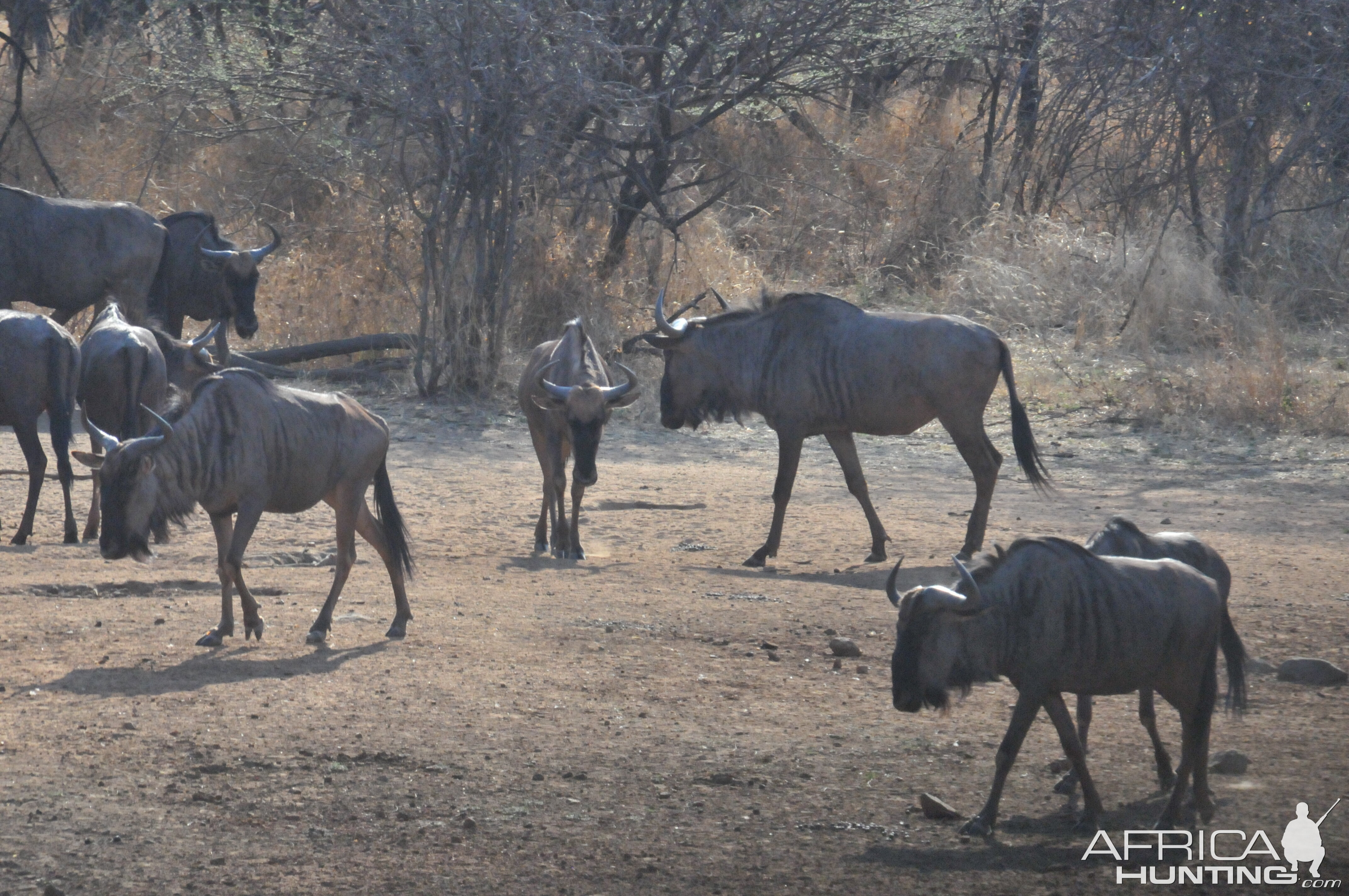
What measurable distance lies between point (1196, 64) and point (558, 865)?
30.4ft

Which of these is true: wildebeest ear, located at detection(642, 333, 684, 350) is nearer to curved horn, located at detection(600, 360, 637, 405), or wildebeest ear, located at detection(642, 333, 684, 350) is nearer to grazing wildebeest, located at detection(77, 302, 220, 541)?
curved horn, located at detection(600, 360, 637, 405)

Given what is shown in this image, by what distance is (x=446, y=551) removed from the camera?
8.56 m

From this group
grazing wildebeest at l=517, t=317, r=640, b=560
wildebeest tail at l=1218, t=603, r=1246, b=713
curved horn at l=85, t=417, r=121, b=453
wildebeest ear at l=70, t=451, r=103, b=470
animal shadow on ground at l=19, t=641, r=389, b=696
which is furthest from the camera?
grazing wildebeest at l=517, t=317, r=640, b=560

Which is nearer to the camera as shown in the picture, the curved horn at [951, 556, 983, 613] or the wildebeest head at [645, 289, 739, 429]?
the curved horn at [951, 556, 983, 613]

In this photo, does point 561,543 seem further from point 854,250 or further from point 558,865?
point 854,250

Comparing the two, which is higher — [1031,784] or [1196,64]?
[1196,64]

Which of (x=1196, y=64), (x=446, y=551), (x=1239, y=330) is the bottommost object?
(x=446, y=551)

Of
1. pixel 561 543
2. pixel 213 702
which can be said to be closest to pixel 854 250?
pixel 561 543

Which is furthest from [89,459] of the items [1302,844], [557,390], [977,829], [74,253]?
[74,253]

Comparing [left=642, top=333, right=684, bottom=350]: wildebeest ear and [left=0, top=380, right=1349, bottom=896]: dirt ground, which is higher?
[left=642, top=333, right=684, bottom=350]: wildebeest ear

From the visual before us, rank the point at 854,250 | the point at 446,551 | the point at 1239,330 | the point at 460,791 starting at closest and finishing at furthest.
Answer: the point at 460,791 → the point at 446,551 → the point at 1239,330 → the point at 854,250

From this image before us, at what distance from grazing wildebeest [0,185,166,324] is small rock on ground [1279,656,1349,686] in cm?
913

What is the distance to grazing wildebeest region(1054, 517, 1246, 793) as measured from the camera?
4660 mm

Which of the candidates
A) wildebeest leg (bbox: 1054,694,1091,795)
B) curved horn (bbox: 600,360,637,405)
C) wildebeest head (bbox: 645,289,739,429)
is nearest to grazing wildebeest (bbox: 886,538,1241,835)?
wildebeest leg (bbox: 1054,694,1091,795)
